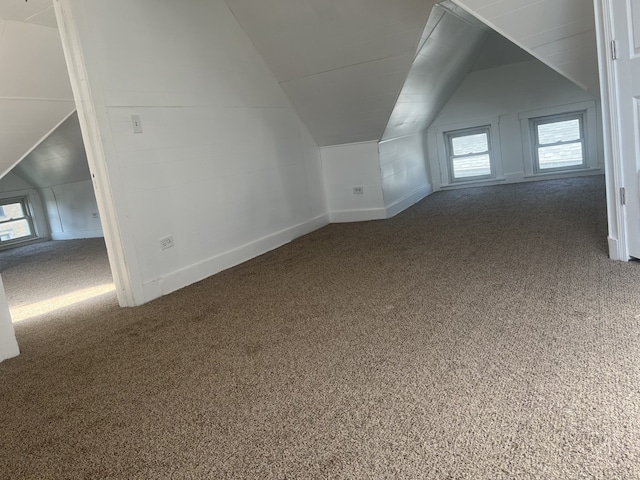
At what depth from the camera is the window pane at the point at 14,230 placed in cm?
695

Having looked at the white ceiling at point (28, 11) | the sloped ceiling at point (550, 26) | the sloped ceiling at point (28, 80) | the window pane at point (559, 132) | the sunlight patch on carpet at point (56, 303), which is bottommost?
the sunlight patch on carpet at point (56, 303)

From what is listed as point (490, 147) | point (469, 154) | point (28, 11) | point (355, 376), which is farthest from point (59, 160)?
point (355, 376)

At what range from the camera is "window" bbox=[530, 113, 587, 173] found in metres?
6.22

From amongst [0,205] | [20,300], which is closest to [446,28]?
[20,300]

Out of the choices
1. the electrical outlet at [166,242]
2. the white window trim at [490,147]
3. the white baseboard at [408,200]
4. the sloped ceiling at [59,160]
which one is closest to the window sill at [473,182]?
the white window trim at [490,147]

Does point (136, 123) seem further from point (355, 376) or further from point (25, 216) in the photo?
point (25, 216)

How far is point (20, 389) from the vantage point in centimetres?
195

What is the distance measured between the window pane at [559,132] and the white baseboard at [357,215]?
9.33ft

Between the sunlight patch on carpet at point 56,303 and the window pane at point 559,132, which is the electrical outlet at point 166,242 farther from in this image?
the window pane at point 559,132

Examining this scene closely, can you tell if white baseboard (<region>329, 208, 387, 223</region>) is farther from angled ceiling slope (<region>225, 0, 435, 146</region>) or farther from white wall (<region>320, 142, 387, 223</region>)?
angled ceiling slope (<region>225, 0, 435, 146</region>)

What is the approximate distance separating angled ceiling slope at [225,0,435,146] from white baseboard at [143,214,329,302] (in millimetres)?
1191

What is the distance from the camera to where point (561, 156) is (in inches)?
251

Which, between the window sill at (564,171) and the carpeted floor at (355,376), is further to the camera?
the window sill at (564,171)

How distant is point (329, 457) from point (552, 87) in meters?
6.26
